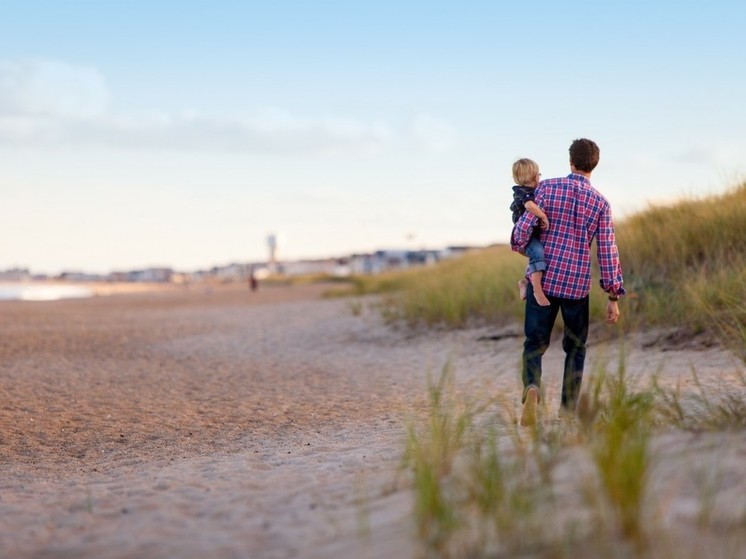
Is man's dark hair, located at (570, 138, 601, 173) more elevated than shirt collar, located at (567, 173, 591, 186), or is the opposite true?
man's dark hair, located at (570, 138, 601, 173)

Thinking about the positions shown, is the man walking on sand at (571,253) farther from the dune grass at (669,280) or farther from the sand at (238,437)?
the dune grass at (669,280)

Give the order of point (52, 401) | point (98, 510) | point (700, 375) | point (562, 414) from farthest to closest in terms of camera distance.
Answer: point (52, 401) < point (700, 375) < point (562, 414) < point (98, 510)

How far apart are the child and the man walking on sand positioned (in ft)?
0.16

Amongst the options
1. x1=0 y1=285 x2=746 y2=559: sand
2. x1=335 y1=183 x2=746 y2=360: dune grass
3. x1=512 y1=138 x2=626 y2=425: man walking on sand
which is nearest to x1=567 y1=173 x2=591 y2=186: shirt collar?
x1=512 y1=138 x2=626 y2=425: man walking on sand

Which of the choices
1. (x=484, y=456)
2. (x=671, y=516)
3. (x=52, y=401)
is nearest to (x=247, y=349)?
(x=52, y=401)

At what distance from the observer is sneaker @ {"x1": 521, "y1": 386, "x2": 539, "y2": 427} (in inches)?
200

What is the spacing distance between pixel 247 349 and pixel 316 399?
5.66 metres

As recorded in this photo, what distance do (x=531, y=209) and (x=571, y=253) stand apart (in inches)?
15.3

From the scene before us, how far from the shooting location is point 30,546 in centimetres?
343

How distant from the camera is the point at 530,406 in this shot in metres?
5.17

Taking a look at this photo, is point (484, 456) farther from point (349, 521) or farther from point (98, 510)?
point (98, 510)

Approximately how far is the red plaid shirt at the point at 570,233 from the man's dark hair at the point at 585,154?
77mm

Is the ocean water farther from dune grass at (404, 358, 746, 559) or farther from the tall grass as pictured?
dune grass at (404, 358, 746, 559)

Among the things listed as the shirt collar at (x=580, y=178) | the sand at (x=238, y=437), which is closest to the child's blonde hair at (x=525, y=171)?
the shirt collar at (x=580, y=178)
